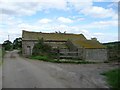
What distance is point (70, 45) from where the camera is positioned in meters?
44.2

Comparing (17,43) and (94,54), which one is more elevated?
(17,43)

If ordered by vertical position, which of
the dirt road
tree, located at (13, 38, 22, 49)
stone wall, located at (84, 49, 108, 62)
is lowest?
the dirt road

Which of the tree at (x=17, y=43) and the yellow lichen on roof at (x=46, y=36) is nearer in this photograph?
the yellow lichen on roof at (x=46, y=36)

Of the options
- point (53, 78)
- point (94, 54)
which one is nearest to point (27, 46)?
point (94, 54)

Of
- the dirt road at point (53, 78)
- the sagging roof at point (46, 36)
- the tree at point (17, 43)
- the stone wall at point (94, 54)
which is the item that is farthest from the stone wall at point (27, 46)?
the tree at point (17, 43)

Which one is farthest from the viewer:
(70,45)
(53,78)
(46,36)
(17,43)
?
(17,43)

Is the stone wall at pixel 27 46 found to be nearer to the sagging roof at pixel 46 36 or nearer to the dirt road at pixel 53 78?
the sagging roof at pixel 46 36

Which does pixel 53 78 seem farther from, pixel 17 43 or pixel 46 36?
pixel 17 43

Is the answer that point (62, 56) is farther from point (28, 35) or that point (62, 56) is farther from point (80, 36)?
point (80, 36)

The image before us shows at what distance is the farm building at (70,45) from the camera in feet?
113

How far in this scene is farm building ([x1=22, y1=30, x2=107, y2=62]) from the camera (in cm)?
3459

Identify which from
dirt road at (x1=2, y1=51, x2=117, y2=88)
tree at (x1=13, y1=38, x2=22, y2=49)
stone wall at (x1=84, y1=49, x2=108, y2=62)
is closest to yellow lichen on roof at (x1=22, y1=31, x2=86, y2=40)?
stone wall at (x1=84, y1=49, x2=108, y2=62)

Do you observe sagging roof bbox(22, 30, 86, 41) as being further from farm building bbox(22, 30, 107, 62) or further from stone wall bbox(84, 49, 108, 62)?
stone wall bbox(84, 49, 108, 62)

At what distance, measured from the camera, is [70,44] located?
145ft
